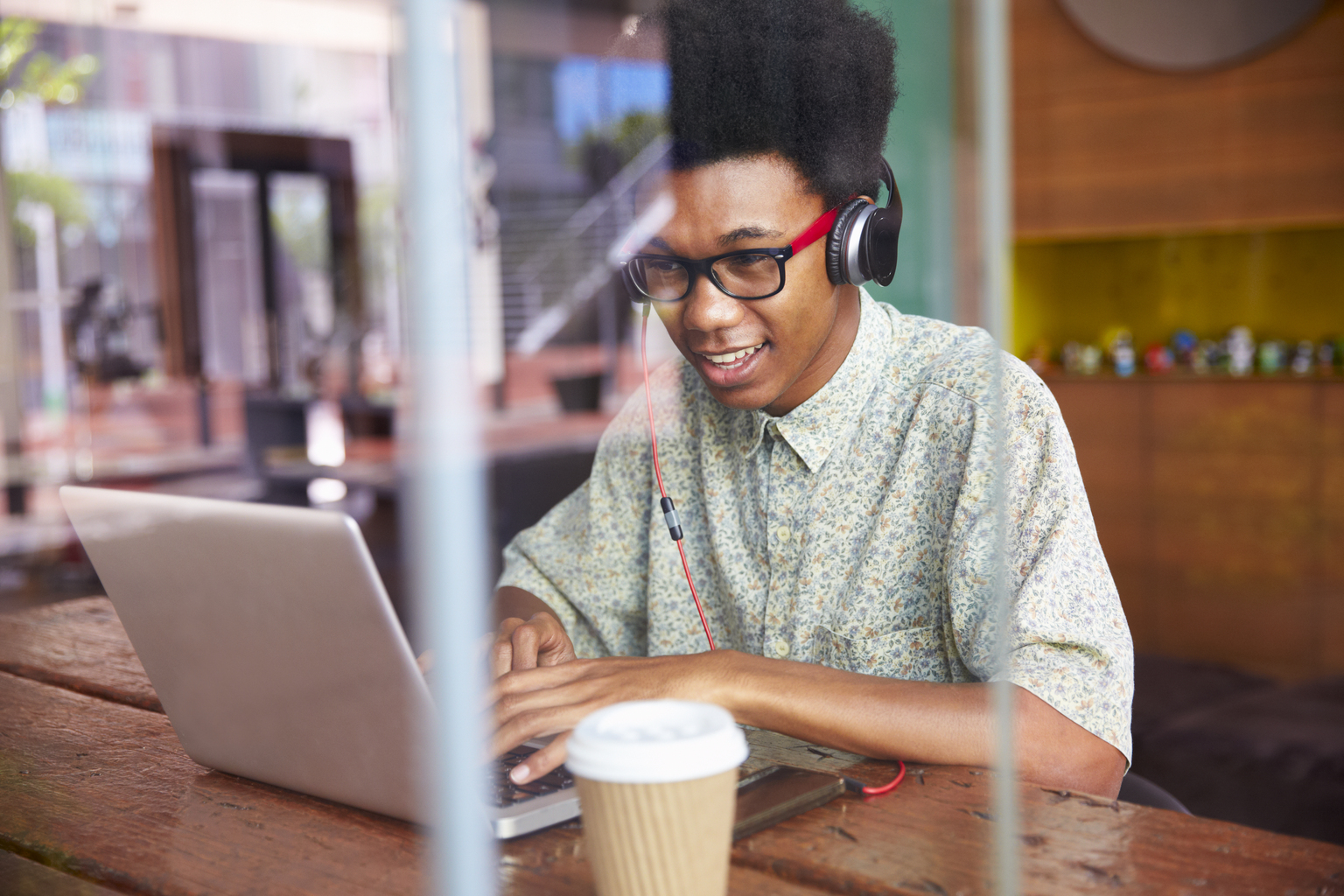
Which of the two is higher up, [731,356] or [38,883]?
[731,356]

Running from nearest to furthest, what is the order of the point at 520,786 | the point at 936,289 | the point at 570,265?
the point at 520,786 < the point at 936,289 < the point at 570,265

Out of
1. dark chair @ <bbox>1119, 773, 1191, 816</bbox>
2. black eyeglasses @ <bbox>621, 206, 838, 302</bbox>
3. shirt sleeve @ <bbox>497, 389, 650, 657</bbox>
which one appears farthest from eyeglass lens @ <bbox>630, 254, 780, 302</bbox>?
dark chair @ <bbox>1119, 773, 1191, 816</bbox>

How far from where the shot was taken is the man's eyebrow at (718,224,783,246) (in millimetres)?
962

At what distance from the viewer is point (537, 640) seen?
0.97m

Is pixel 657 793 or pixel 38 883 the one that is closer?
pixel 657 793

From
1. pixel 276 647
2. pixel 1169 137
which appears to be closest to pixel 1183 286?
pixel 1169 137

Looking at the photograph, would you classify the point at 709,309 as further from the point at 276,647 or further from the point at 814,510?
the point at 276,647

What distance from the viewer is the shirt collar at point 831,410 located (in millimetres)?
1086

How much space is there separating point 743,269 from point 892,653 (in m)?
0.35

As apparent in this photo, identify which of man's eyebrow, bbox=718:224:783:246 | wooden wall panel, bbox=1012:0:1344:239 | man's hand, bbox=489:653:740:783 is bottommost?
man's hand, bbox=489:653:740:783

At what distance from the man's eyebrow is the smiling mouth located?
4.0 inches

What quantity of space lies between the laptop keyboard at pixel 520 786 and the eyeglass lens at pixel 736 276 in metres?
0.44

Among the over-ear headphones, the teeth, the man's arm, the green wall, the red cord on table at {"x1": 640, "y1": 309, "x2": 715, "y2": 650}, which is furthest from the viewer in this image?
the red cord on table at {"x1": 640, "y1": 309, "x2": 715, "y2": 650}

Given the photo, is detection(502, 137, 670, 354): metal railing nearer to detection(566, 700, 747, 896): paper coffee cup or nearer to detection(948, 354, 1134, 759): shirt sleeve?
detection(566, 700, 747, 896): paper coffee cup
